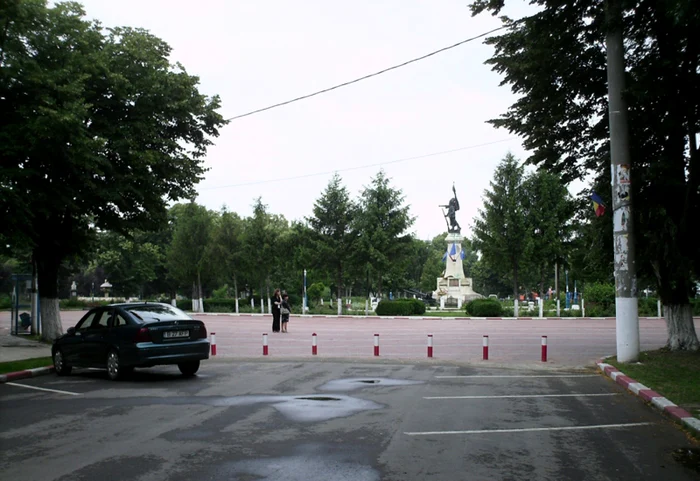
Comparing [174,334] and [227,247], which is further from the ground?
[227,247]

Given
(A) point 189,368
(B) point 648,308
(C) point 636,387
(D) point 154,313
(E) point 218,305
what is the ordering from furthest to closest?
(E) point 218,305
(B) point 648,308
(A) point 189,368
(D) point 154,313
(C) point 636,387

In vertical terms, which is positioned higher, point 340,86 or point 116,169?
point 340,86

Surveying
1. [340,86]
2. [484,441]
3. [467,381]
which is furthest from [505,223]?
[484,441]

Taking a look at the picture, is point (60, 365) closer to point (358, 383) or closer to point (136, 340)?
Answer: point (136, 340)

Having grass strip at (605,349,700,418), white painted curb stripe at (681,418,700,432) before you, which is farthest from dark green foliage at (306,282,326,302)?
white painted curb stripe at (681,418,700,432)

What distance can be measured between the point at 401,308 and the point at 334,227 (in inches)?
364

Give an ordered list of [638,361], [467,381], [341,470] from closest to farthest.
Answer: [341,470]
[467,381]
[638,361]

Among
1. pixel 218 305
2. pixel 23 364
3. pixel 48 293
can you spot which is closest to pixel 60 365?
pixel 23 364

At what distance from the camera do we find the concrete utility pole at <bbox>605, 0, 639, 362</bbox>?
14.3 m

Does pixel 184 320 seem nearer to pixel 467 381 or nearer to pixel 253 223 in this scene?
pixel 467 381

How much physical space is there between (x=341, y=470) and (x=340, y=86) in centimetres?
1703

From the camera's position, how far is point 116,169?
20.3 meters

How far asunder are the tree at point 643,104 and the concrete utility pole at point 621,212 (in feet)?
1.33

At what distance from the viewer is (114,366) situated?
42.3ft
